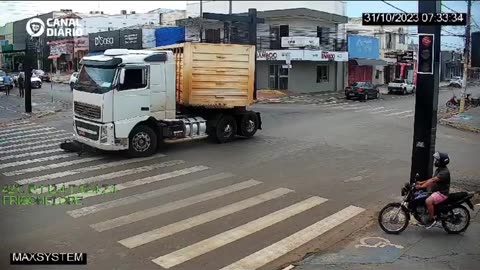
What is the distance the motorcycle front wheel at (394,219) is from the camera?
842 centimetres

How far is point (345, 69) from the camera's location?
47656 millimetres

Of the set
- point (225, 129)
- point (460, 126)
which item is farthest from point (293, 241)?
point (460, 126)

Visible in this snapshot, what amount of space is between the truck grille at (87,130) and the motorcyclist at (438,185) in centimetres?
898

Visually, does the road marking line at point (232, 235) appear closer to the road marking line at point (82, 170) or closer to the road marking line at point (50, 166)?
the road marking line at point (82, 170)

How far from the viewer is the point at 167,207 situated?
31.8ft

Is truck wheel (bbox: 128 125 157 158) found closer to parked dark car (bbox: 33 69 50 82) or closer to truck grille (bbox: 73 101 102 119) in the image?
truck grille (bbox: 73 101 102 119)

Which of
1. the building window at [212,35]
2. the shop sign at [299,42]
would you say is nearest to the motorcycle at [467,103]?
the shop sign at [299,42]

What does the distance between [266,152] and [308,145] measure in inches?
77.9

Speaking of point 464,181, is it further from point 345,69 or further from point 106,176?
point 345,69

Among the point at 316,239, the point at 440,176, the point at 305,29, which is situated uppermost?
the point at 305,29

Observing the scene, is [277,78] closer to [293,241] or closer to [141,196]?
[141,196]

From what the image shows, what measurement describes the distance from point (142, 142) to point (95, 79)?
7.13ft

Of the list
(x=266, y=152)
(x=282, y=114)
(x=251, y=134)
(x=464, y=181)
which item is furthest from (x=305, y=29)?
(x=464, y=181)

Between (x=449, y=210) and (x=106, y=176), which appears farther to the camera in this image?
(x=106, y=176)
